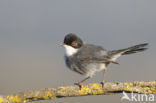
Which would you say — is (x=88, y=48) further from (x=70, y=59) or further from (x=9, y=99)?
(x=9, y=99)

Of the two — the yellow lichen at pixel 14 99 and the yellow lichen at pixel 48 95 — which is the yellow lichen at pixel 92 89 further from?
the yellow lichen at pixel 14 99

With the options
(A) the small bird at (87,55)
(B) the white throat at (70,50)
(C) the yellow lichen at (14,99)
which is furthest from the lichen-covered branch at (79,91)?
(B) the white throat at (70,50)

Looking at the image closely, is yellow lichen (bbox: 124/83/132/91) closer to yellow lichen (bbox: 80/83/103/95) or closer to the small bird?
yellow lichen (bbox: 80/83/103/95)

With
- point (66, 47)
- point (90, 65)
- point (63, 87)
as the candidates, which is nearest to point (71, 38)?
point (66, 47)

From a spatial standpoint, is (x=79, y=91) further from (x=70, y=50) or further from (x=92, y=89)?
(x=70, y=50)

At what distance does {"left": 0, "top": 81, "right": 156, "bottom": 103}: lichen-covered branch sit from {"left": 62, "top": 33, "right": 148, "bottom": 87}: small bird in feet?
2.37

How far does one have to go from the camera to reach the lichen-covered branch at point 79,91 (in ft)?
15.4

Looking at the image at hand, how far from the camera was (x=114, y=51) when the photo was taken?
19.0 feet

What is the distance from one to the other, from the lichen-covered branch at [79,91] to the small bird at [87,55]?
2.37 feet

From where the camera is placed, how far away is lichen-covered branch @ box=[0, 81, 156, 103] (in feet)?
15.4

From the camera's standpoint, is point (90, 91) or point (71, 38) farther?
point (71, 38)

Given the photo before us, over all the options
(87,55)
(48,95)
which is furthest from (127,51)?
(48,95)

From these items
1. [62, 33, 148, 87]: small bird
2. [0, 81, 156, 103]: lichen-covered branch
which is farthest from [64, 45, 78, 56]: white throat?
[0, 81, 156, 103]: lichen-covered branch

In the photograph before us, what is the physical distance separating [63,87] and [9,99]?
1126mm
